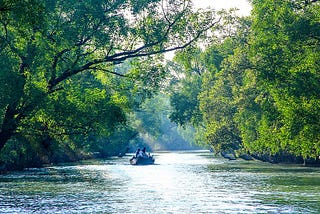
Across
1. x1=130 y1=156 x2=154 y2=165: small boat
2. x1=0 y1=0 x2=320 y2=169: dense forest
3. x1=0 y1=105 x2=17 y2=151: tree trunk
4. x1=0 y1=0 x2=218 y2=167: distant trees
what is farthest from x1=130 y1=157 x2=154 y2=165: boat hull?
x1=0 y1=105 x2=17 y2=151: tree trunk

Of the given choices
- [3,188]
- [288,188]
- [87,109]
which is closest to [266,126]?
[288,188]

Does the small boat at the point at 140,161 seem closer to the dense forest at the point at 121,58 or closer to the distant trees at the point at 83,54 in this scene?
the dense forest at the point at 121,58

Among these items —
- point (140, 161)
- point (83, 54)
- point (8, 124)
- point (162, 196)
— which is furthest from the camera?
point (140, 161)

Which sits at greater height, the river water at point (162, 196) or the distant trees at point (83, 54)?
the distant trees at point (83, 54)

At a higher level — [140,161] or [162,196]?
[140,161]

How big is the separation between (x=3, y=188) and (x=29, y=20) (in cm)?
1797

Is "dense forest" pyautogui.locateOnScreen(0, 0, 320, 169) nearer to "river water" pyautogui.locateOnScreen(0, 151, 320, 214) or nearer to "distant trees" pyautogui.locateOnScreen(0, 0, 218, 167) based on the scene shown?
"distant trees" pyautogui.locateOnScreen(0, 0, 218, 167)

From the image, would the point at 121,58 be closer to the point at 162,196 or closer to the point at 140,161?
the point at 162,196

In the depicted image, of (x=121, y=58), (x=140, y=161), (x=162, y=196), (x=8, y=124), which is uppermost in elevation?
(x=121, y=58)

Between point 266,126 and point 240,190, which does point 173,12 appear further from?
point 266,126

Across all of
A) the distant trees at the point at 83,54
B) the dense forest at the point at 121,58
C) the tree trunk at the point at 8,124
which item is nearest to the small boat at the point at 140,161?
the dense forest at the point at 121,58

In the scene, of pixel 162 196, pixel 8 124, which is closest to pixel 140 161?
pixel 8 124

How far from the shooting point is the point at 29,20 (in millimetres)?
21719

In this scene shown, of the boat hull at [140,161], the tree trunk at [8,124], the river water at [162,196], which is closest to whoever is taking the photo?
the river water at [162,196]
